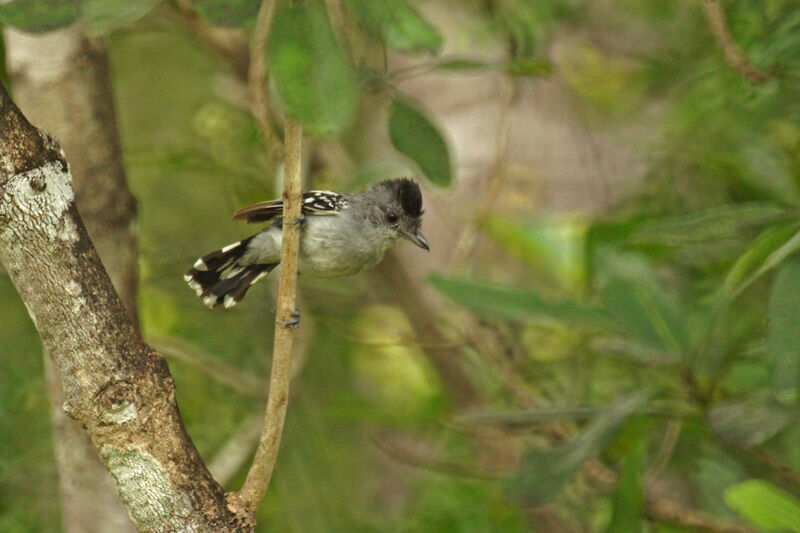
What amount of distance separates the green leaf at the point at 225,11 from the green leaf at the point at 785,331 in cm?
130

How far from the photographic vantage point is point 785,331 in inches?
84.4

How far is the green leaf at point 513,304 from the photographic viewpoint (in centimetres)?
270

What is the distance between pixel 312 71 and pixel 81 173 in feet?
3.75

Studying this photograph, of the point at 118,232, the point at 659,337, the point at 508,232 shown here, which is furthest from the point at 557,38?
the point at 118,232

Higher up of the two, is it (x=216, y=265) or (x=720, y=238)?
(x=720, y=238)

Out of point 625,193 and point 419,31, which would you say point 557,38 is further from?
point 419,31

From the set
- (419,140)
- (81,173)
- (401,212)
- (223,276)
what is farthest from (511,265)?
(81,173)

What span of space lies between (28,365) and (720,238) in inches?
86.0

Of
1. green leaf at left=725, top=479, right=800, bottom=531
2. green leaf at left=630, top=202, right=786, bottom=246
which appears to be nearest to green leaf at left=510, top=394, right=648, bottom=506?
green leaf at left=630, top=202, right=786, bottom=246

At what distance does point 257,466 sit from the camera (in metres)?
1.77

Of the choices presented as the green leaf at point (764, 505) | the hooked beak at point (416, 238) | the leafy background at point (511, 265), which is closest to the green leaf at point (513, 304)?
the leafy background at point (511, 265)

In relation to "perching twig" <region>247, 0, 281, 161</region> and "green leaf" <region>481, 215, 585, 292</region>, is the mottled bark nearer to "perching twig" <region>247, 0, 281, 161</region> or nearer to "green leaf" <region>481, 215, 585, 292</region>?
"perching twig" <region>247, 0, 281, 161</region>

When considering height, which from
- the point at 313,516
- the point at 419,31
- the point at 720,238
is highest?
the point at 419,31

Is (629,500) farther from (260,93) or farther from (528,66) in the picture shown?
(260,93)
